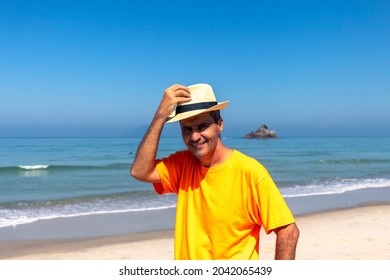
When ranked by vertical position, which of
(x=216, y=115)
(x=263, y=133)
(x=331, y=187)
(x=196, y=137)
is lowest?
(x=263, y=133)

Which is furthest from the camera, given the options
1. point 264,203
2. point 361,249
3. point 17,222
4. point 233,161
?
point 17,222

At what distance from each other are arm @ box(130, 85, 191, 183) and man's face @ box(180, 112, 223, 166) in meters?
0.12

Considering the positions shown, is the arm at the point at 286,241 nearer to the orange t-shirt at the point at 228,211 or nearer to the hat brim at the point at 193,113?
the orange t-shirt at the point at 228,211

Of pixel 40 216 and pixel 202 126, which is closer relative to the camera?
pixel 202 126

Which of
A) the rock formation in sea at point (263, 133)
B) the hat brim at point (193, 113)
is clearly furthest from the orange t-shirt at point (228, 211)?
the rock formation in sea at point (263, 133)

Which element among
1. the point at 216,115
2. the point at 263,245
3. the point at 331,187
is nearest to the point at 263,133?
the point at 331,187

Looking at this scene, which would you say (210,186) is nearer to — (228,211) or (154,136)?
(228,211)

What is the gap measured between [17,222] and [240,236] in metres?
10.3

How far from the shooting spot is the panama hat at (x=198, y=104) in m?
2.36

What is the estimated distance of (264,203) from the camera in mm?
2150

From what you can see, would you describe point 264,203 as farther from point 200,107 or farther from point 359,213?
point 359,213

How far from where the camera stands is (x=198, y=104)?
7.78 ft

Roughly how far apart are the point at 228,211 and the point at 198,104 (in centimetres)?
62
